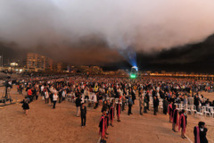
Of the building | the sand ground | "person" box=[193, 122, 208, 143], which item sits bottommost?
the sand ground

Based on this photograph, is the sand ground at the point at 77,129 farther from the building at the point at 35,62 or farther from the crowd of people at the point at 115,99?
the building at the point at 35,62

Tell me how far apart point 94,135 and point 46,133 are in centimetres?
271

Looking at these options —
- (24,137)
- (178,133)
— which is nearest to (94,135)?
(24,137)

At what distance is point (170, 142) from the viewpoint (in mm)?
5512

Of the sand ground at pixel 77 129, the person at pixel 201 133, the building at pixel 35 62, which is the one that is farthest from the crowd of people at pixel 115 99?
the building at pixel 35 62

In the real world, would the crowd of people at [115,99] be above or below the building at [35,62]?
below

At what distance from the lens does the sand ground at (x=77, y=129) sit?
5.61 m

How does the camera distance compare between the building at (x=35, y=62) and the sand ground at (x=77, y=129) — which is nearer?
the sand ground at (x=77, y=129)

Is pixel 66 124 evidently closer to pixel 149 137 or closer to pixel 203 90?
pixel 149 137

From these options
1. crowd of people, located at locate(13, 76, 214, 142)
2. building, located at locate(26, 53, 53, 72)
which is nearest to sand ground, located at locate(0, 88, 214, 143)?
crowd of people, located at locate(13, 76, 214, 142)

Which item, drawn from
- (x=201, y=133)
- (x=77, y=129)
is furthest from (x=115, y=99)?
(x=201, y=133)

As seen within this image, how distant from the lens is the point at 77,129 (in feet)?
21.7

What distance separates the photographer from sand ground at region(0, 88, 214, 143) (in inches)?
221

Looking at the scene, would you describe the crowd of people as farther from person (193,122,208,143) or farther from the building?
the building
